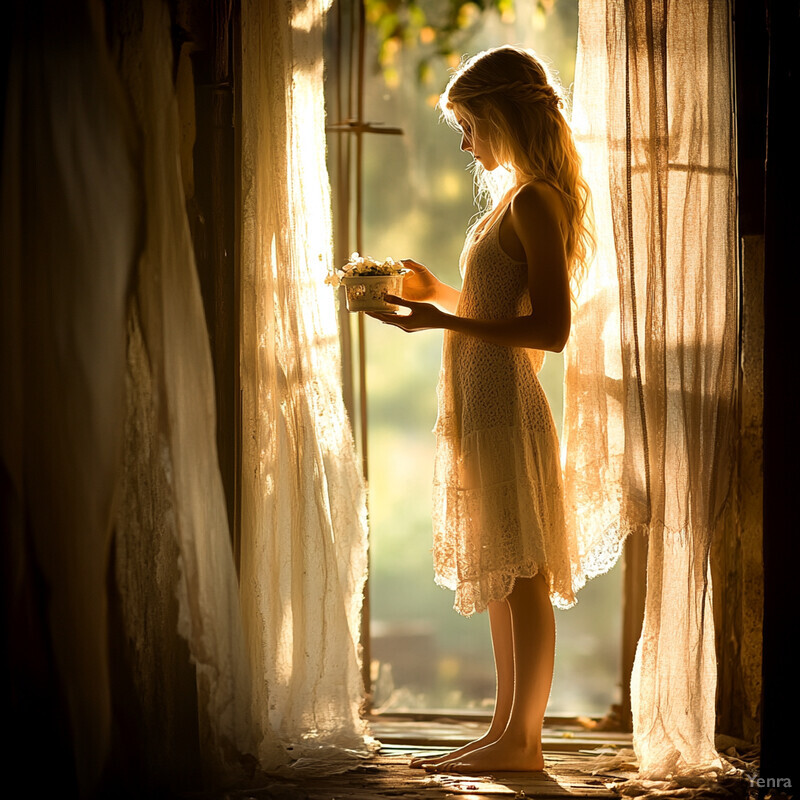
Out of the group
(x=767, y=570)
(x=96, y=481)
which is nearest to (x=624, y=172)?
(x=767, y=570)

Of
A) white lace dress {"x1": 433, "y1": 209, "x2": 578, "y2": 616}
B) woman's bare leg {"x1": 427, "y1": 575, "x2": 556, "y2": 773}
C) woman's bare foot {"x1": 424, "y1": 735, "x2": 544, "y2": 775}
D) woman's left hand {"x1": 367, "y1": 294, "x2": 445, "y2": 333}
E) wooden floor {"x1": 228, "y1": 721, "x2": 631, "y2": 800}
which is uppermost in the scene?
woman's left hand {"x1": 367, "y1": 294, "x2": 445, "y2": 333}

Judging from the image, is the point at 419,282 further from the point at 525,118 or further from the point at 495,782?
the point at 495,782

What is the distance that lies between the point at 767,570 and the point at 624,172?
1.01 m

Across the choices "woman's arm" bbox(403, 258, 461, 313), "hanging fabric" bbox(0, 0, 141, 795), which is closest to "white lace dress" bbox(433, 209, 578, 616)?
"woman's arm" bbox(403, 258, 461, 313)

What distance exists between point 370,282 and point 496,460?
1.77 ft

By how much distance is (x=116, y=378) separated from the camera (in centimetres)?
183

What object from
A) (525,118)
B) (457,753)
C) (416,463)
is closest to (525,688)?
(457,753)

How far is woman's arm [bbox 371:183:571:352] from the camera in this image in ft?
6.89

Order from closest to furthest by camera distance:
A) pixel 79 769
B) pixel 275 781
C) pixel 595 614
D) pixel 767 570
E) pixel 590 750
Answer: pixel 79 769
pixel 767 570
pixel 275 781
pixel 590 750
pixel 595 614

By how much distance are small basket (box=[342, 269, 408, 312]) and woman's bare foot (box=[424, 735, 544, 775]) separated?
44.3 inches

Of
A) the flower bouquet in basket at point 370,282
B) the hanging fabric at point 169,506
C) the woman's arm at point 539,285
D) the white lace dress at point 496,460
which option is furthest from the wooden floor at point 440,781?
the flower bouquet in basket at point 370,282

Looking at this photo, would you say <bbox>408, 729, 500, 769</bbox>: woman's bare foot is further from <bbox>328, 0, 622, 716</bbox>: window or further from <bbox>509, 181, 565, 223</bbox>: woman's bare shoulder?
<bbox>509, 181, 565, 223</bbox>: woman's bare shoulder

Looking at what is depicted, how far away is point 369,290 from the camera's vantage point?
2.15 metres

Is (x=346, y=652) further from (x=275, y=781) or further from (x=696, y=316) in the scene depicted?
(x=696, y=316)
